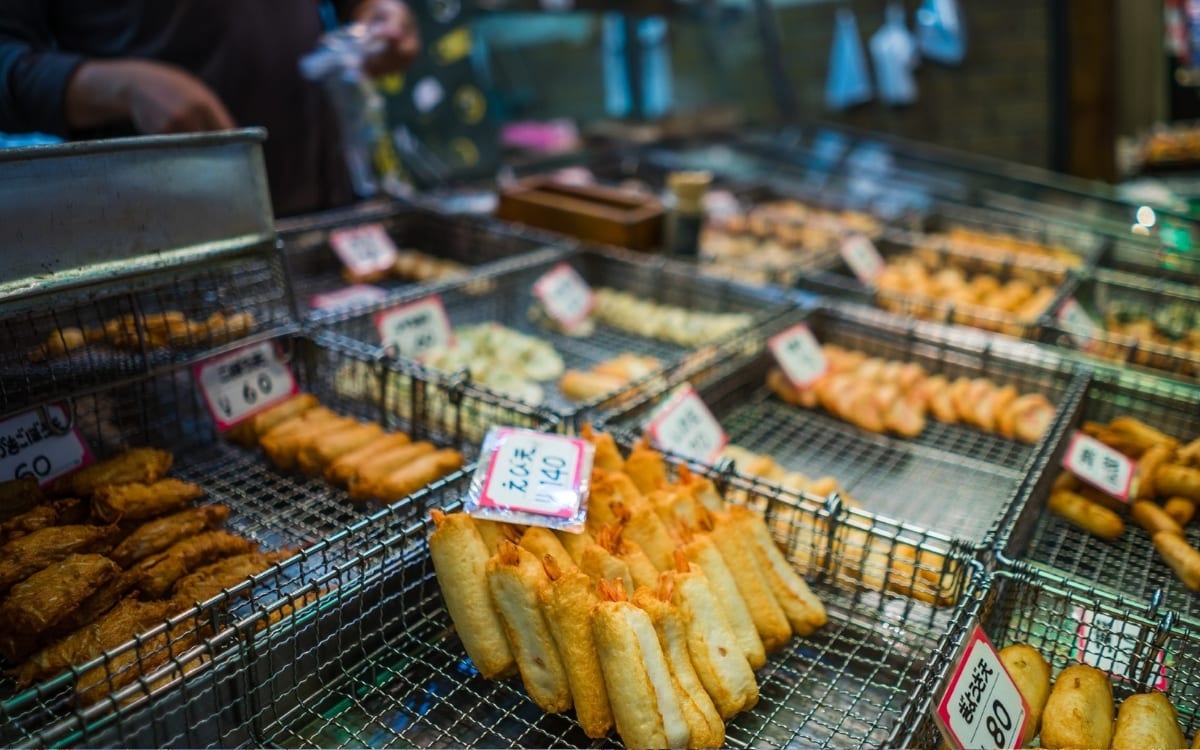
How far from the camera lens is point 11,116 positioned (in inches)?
140

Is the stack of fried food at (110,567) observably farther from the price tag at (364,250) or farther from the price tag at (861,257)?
the price tag at (861,257)

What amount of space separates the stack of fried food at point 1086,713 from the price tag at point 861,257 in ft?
10.4

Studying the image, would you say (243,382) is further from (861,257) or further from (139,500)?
(861,257)

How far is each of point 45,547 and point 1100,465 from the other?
133 inches

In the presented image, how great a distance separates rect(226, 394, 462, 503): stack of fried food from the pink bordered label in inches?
15.6

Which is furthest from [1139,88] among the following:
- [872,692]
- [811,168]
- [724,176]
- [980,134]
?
[872,692]

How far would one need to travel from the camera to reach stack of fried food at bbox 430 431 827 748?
78.3 inches

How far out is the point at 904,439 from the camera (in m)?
3.68

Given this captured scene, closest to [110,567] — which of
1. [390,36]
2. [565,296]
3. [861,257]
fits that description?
[565,296]

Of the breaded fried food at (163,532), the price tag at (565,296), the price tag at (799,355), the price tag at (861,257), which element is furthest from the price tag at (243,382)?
the price tag at (861,257)

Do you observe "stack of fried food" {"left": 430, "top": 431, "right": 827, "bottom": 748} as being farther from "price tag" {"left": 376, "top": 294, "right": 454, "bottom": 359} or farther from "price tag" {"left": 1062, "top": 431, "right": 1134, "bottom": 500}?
"price tag" {"left": 376, "top": 294, "right": 454, "bottom": 359}

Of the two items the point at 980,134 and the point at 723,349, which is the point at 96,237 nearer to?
the point at 723,349

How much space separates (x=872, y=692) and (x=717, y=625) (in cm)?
48

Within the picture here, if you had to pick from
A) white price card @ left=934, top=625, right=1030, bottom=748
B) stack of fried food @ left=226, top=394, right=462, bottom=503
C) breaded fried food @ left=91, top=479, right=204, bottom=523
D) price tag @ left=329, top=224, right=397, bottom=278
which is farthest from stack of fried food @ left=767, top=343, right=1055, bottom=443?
breaded fried food @ left=91, top=479, right=204, bottom=523
